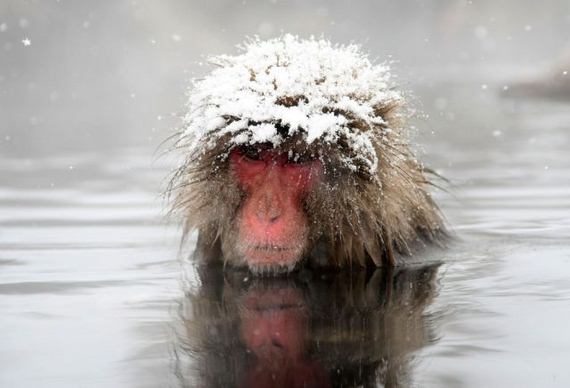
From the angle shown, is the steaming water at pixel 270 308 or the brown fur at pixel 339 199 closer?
the steaming water at pixel 270 308

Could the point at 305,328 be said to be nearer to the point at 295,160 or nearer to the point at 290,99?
the point at 295,160

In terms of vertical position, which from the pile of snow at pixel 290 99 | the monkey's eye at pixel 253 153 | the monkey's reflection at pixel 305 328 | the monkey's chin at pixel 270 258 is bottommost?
the monkey's reflection at pixel 305 328

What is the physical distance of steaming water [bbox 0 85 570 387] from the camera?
2881 millimetres

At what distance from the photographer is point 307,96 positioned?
4121 millimetres

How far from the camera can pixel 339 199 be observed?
4168 millimetres

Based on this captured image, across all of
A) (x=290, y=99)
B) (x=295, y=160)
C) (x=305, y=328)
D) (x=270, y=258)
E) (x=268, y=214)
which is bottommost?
(x=305, y=328)

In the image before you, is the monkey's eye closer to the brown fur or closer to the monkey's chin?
the brown fur

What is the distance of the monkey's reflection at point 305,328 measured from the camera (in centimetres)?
285

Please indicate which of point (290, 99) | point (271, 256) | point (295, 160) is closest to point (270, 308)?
point (271, 256)

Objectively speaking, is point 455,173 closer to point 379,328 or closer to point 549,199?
point 549,199

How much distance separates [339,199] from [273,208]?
0.24 metres

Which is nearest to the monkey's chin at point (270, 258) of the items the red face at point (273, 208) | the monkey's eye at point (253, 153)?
the red face at point (273, 208)

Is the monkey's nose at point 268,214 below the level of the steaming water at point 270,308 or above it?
above

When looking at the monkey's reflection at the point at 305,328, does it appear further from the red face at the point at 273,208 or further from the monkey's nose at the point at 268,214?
the monkey's nose at the point at 268,214
